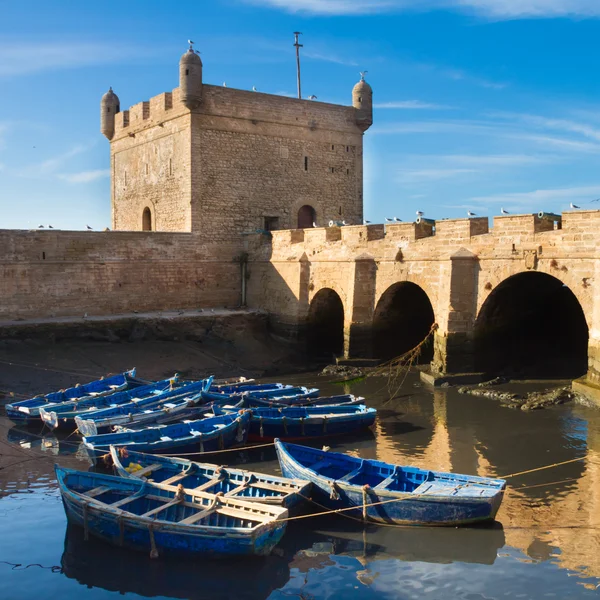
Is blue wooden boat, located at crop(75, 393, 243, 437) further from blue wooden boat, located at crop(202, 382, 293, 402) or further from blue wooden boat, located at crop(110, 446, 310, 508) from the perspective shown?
blue wooden boat, located at crop(110, 446, 310, 508)

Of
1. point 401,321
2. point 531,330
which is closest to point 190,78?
point 401,321

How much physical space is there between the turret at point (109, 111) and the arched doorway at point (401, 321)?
52.3ft

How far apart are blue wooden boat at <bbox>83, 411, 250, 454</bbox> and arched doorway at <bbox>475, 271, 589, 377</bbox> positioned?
7609mm

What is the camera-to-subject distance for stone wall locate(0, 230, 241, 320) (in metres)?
A: 21.0

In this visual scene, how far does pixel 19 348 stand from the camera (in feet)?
63.2

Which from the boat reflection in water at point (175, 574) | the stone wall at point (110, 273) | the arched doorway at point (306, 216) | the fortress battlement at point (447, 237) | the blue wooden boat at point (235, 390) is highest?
the arched doorway at point (306, 216)

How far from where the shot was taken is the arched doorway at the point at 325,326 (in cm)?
2327

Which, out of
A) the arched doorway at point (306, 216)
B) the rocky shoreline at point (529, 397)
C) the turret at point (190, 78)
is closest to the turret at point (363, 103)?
the arched doorway at point (306, 216)

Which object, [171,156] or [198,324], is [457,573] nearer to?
[198,324]

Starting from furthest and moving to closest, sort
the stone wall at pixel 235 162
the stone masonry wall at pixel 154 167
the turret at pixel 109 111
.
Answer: the turret at pixel 109 111 < the stone masonry wall at pixel 154 167 < the stone wall at pixel 235 162

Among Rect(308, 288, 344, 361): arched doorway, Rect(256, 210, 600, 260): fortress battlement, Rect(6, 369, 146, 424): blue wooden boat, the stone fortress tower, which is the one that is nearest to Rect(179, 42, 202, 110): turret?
the stone fortress tower

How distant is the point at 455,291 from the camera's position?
17.8 m

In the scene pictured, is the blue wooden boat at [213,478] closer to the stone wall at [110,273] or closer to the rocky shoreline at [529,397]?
the rocky shoreline at [529,397]

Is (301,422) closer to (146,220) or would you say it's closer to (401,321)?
(401,321)
